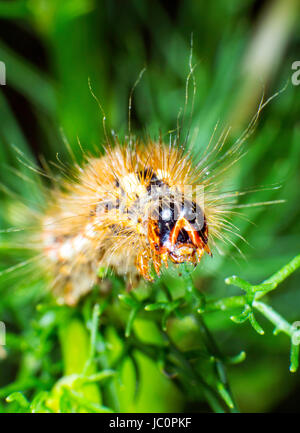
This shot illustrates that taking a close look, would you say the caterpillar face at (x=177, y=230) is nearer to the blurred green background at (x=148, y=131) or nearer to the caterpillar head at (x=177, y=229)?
the caterpillar head at (x=177, y=229)

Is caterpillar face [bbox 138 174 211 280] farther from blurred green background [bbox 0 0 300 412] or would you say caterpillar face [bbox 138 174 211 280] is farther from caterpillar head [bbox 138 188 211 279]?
blurred green background [bbox 0 0 300 412]

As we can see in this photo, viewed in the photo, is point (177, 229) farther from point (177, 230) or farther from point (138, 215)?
point (138, 215)

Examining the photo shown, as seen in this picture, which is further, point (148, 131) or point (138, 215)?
point (148, 131)

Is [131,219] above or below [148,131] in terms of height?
below

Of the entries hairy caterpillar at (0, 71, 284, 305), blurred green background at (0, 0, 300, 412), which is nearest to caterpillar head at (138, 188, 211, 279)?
hairy caterpillar at (0, 71, 284, 305)

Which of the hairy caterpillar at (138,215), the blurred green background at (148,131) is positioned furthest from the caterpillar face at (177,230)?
the blurred green background at (148,131)

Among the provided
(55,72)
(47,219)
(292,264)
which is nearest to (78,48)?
(55,72)

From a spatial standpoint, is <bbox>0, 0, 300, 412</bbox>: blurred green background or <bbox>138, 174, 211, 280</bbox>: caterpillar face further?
<bbox>0, 0, 300, 412</bbox>: blurred green background

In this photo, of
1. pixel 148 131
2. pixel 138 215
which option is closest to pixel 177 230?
pixel 138 215
